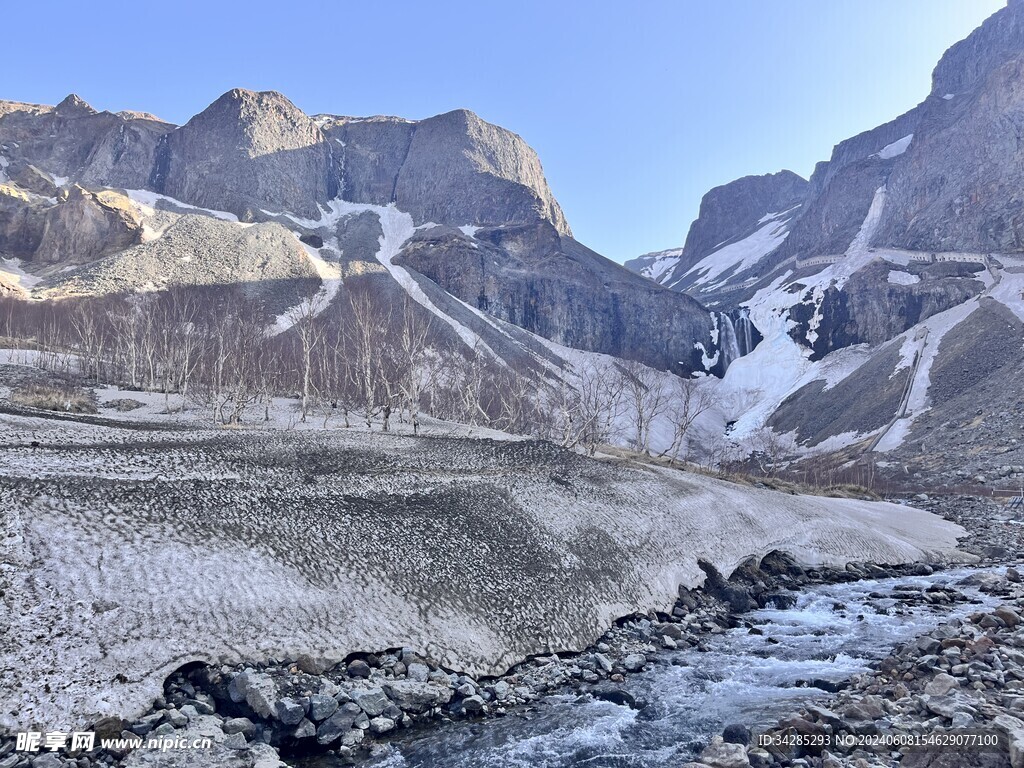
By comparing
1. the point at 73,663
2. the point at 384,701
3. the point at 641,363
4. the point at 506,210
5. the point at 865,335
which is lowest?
the point at 384,701

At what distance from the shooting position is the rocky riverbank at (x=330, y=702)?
1022 cm

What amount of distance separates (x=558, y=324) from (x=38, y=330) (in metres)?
101

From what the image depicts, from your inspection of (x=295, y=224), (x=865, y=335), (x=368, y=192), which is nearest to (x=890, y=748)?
(x=865, y=335)

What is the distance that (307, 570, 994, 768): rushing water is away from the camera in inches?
455

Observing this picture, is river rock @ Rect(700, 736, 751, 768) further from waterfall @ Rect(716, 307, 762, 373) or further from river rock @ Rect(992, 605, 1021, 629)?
waterfall @ Rect(716, 307, 762, 373)

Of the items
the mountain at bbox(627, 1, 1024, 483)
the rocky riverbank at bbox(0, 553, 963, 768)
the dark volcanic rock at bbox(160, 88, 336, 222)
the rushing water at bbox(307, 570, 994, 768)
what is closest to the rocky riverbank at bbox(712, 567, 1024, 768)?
the rocky riverbank at bbox(0, 553, 963, 768)

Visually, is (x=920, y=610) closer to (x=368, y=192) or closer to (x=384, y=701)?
(x=384, y=701)

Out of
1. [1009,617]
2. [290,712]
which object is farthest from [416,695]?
[1009,617]

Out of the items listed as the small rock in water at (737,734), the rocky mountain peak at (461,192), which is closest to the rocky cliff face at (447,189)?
the rocky mountain peak at (461,192)

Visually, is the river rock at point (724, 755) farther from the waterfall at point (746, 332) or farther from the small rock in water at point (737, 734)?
the waterfall at point (746, 332)

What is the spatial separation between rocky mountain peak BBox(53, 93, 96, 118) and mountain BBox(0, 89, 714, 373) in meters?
0.46

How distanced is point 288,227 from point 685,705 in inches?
5889

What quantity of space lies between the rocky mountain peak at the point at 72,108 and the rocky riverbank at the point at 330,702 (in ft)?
711

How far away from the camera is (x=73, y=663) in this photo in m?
10.7
